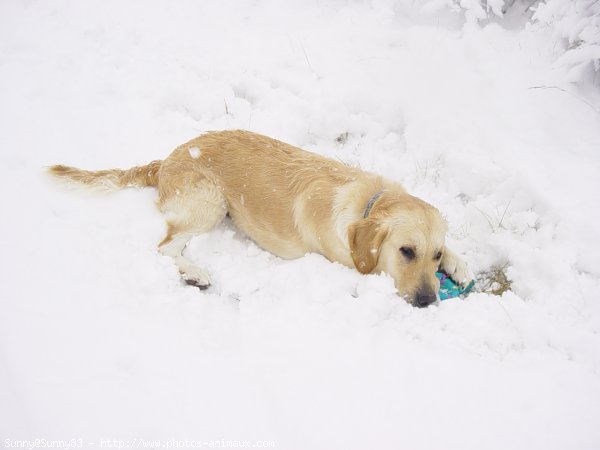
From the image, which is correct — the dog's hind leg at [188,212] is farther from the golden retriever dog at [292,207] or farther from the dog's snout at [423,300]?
the dog's snout at [423,300]

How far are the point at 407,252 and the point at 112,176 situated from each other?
290 cm

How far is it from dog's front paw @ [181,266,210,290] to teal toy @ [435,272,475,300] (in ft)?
6.30

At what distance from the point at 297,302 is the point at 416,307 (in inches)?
34.4

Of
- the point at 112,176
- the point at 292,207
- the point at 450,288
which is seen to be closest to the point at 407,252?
the point at 450,288

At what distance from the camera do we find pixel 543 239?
3553 millimetres

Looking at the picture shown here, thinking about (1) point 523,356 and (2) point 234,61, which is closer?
(1) point 523,356

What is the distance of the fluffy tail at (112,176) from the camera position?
4.04 m

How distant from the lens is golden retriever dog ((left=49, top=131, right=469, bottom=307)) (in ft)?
10.6

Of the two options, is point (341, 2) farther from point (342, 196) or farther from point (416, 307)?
point (416, 307)

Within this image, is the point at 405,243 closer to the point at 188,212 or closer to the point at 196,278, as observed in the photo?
the point at 196,278

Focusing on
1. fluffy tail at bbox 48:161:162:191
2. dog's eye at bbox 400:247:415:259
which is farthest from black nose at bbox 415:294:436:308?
fluffy tail at bbox 48:161:162:191

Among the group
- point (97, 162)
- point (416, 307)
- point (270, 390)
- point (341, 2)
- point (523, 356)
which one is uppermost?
point (341, 2)

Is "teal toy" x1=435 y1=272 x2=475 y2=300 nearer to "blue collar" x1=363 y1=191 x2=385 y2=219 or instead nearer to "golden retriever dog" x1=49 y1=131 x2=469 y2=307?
"golden retriever dog" x1=49 y1=131 x2=469 y2=307

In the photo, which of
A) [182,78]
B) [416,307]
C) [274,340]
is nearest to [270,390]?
[274,340]
